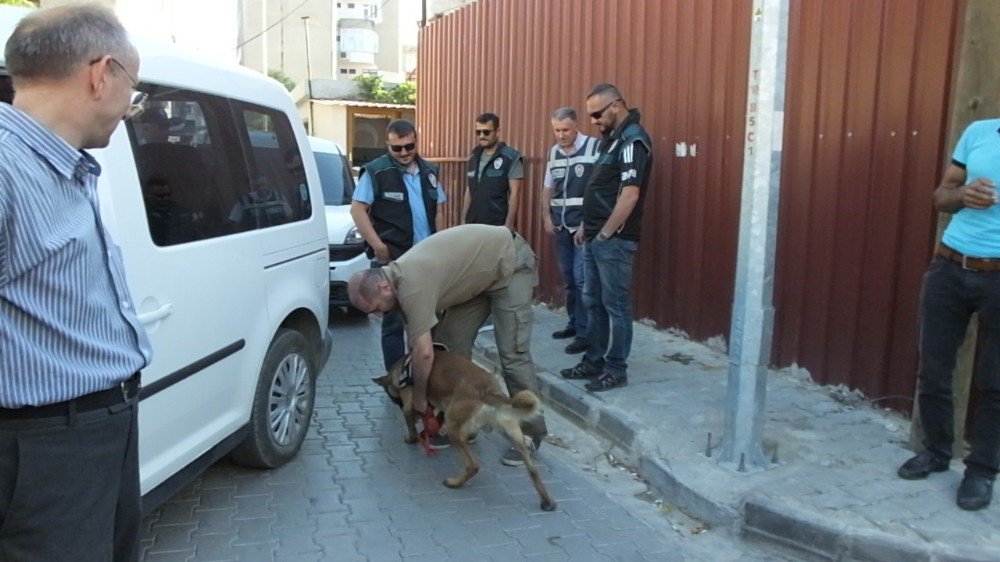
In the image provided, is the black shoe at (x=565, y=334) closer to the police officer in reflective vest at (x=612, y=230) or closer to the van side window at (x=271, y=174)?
the police officer in reflective vest at (x=612, y=230)

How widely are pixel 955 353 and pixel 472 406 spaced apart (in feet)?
7.21

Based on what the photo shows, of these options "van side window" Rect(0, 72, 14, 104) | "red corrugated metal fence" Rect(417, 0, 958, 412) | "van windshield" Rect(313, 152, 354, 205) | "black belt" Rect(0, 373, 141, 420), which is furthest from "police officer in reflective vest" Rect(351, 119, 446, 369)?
"van windshield" Rect(313, 152, 354, 205)

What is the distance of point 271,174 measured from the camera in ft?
13.3

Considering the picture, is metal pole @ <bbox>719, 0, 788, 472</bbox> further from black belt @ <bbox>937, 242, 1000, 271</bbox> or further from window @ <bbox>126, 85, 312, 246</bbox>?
window @ <bbox>126, 85, 312, 246</bbox>

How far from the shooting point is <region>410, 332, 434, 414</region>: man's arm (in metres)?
3.80

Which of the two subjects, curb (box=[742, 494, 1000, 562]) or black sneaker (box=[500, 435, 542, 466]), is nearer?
curb (box=[742, 494, 1000, 562])

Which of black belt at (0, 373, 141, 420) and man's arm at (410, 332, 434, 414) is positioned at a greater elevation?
black belt at (0, 373, 141, 420)

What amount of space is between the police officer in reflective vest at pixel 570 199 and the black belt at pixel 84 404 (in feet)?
13.8

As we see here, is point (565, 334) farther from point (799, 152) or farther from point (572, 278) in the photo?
point (799, 152)

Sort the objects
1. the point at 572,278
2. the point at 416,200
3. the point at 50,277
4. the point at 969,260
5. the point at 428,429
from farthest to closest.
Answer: the point at 572,278
the point at 416,200
the point at 428,429
the point at 969,260
the point at 50,277

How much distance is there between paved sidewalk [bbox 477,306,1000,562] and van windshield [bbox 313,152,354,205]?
3.88 m

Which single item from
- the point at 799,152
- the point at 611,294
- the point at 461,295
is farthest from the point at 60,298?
the point at 799,152

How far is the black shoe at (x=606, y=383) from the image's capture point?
5.16 meters

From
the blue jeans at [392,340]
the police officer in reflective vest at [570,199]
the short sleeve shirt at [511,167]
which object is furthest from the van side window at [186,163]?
the short sleeve shirt at [511,167]
